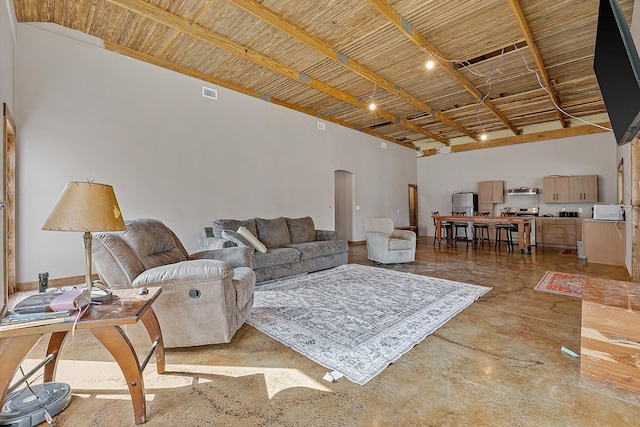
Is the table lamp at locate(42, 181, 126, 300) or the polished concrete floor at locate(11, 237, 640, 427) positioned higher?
the table lamp at locate(42, 181, 126, 300)

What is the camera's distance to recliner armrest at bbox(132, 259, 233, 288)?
203 centimetres

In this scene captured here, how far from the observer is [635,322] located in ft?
5.46

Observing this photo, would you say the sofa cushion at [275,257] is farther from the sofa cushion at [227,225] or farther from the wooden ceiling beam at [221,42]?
the wooden ceiling beam at [221,42]

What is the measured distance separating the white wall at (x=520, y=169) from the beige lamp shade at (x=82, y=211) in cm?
1036

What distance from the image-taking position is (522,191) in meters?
8.56

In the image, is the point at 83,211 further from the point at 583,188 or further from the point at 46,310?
the point at 583,188


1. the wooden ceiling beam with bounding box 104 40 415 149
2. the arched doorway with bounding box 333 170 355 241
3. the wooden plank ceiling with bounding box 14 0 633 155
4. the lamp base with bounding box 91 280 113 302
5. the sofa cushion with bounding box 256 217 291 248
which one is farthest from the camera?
the arched doorway with bounding box 333 170 355 241

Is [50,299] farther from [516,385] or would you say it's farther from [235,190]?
[235,190]

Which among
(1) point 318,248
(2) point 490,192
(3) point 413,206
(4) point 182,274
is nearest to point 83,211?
(4) point 182,274

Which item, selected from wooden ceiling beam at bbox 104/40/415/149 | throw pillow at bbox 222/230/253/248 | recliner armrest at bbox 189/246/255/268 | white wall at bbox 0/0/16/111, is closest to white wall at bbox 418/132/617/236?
wooden ceiling beam at bbox 104/40/415/149

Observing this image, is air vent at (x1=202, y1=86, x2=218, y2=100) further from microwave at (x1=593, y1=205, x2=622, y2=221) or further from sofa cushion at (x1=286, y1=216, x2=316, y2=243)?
microwave at (x1=593, y1=205, x2=622, y2=221)

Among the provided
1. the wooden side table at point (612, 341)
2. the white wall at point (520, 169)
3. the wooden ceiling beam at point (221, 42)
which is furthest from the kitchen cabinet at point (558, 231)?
the wooden side table at point (612, 341)

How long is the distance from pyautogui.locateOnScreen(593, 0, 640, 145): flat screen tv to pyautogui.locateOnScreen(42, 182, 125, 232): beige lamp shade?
2.92 meters

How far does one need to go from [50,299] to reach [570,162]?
1081 cm
